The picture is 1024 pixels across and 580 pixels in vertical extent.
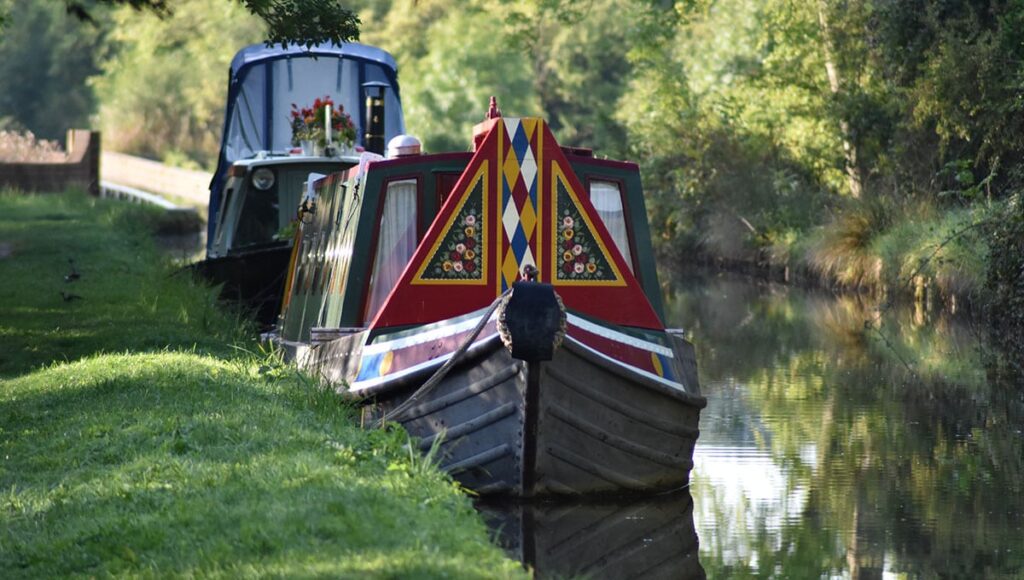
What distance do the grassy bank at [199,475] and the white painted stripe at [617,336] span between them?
4.78 feet

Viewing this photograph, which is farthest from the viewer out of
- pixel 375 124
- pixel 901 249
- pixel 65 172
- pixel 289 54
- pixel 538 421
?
pixel 65 172

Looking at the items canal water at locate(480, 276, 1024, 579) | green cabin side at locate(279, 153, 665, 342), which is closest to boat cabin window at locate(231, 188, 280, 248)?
canal water at locate(480, 276, 1024, 579)

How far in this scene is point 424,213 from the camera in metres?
12.2

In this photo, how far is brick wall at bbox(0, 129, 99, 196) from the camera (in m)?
37.9

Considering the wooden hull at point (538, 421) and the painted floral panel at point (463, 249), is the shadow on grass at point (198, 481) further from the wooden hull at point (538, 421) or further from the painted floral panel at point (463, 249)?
the painted floral panel at point (463, 249)

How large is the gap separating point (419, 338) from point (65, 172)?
2951 centimetres

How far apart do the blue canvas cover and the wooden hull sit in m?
11.4

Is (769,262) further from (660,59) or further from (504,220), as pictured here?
(504,220)

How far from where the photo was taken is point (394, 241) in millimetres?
12250

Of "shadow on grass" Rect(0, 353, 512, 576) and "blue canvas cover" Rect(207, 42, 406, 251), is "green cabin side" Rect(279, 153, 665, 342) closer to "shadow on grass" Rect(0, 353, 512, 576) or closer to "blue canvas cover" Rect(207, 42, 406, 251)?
"shadow on grass" Rect(0, 353, 512, 576)

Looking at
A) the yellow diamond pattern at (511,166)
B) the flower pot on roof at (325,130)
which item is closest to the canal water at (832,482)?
the yellow diamond pattern at (511,166)

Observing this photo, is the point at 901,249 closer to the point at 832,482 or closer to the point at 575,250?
the point at 832,482

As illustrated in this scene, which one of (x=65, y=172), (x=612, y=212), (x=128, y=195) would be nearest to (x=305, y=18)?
(x=612, y=212)

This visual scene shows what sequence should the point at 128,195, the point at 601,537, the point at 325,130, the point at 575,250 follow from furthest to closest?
the point at 128,195 → the point at 325,130 → the point at 575,250 → the point at 601,537
